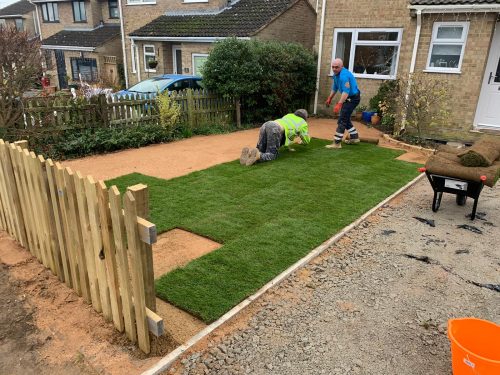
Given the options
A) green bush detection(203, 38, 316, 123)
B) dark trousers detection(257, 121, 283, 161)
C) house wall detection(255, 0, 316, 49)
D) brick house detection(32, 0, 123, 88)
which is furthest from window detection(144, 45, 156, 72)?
dark trousers detection(257, 121, 283, 161)

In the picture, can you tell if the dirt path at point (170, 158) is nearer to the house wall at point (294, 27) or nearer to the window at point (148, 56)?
the house wall at point (294, 27)

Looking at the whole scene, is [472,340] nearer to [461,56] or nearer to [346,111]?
[346,111]

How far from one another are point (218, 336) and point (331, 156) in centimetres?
633

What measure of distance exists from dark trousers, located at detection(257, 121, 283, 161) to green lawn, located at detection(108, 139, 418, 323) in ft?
0.75

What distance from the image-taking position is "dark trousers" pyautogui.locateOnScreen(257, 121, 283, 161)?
803 cm

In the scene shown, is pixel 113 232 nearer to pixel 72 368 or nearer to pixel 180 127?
pixel 72 368

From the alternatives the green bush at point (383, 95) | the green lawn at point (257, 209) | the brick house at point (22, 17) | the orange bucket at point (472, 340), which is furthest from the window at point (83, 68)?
the orange bucket at point (472, 340)

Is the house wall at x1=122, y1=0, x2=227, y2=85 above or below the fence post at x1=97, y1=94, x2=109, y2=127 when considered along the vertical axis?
above

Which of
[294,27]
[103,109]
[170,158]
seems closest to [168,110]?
[103,109]

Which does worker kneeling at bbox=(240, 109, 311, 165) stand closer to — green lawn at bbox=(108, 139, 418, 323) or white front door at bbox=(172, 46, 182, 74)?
green lawn at bbox=(108, 139, 418, 323)

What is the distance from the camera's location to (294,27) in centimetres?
1781

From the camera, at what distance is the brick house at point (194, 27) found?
55.4 feet

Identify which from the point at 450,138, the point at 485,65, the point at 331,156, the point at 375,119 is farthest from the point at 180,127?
the point at 485,65

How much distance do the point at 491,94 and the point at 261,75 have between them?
6.38 m
